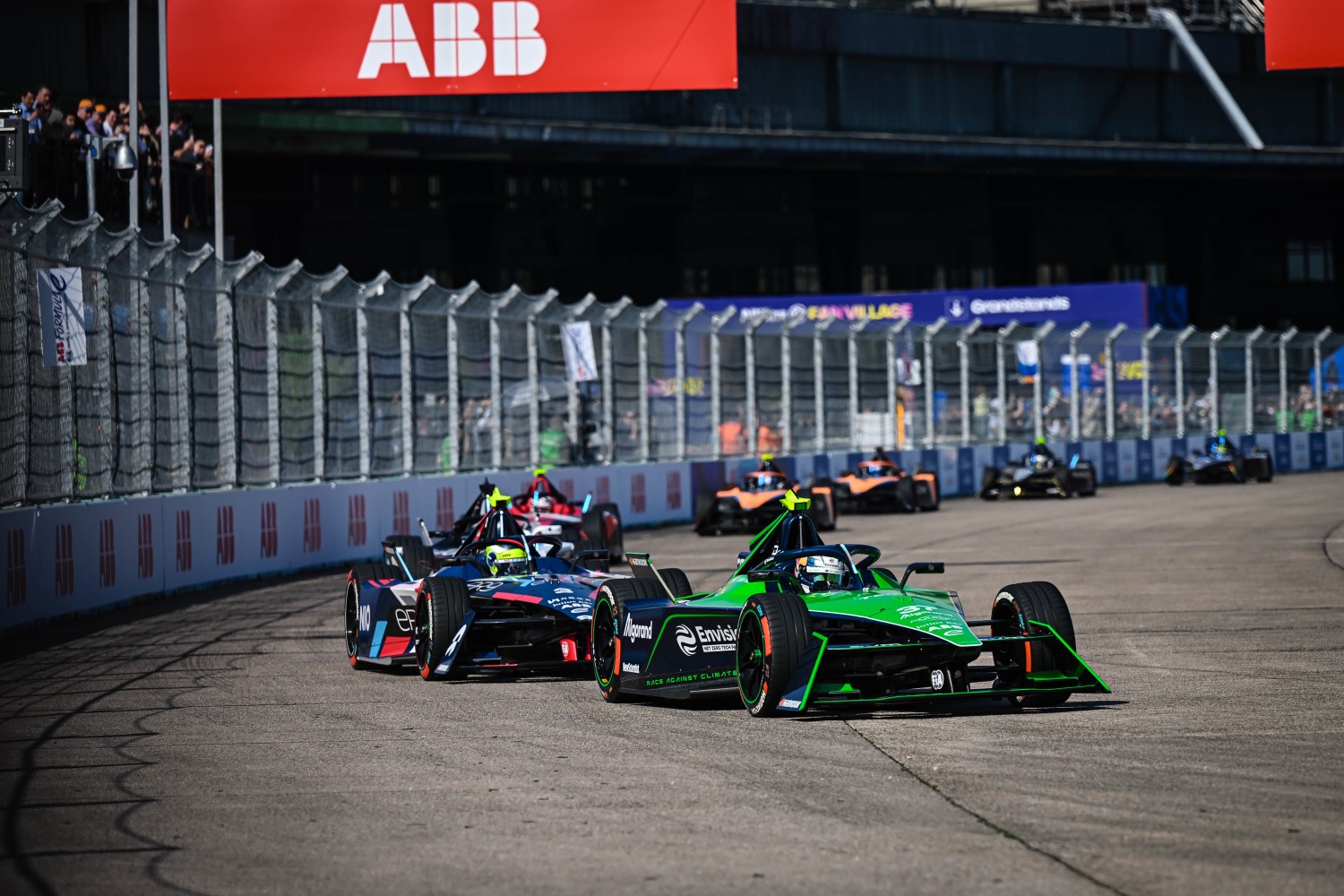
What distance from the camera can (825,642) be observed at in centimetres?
952

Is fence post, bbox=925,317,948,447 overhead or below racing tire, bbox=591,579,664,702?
overhead

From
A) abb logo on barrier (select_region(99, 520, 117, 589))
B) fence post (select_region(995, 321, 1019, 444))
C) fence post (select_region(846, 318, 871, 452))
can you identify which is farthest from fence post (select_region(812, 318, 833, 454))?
abb logo on barrier (select_region(99, 520, 117, 589))

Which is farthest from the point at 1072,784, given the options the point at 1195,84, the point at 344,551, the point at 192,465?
the point at 1195,84

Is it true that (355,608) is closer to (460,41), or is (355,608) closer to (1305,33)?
(460,41)

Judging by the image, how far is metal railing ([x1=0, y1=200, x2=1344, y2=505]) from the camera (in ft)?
56.2

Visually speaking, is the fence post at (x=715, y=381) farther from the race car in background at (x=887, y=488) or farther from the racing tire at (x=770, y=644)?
the racing tire at (x=770, y=644)

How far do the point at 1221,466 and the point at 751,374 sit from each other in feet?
41.6

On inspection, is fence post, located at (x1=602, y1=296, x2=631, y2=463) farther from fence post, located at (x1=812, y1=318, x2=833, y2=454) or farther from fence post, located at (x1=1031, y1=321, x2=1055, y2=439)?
fence post, located at (x1=1031, y1=321, x2=1055, y2=439)

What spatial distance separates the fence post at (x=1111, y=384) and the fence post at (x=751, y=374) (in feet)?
43.8

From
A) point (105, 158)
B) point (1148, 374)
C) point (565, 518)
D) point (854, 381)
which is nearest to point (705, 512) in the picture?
point (565, 518)

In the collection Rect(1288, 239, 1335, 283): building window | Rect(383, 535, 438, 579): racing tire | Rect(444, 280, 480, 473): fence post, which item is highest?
Rect(1288, 239, 1335, 283): building window

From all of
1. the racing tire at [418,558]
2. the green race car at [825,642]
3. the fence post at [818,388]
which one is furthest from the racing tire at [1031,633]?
the fence post at [818,388]

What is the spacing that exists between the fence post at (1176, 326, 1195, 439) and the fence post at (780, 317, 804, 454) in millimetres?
14469

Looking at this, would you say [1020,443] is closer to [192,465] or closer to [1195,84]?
[1195,84]
